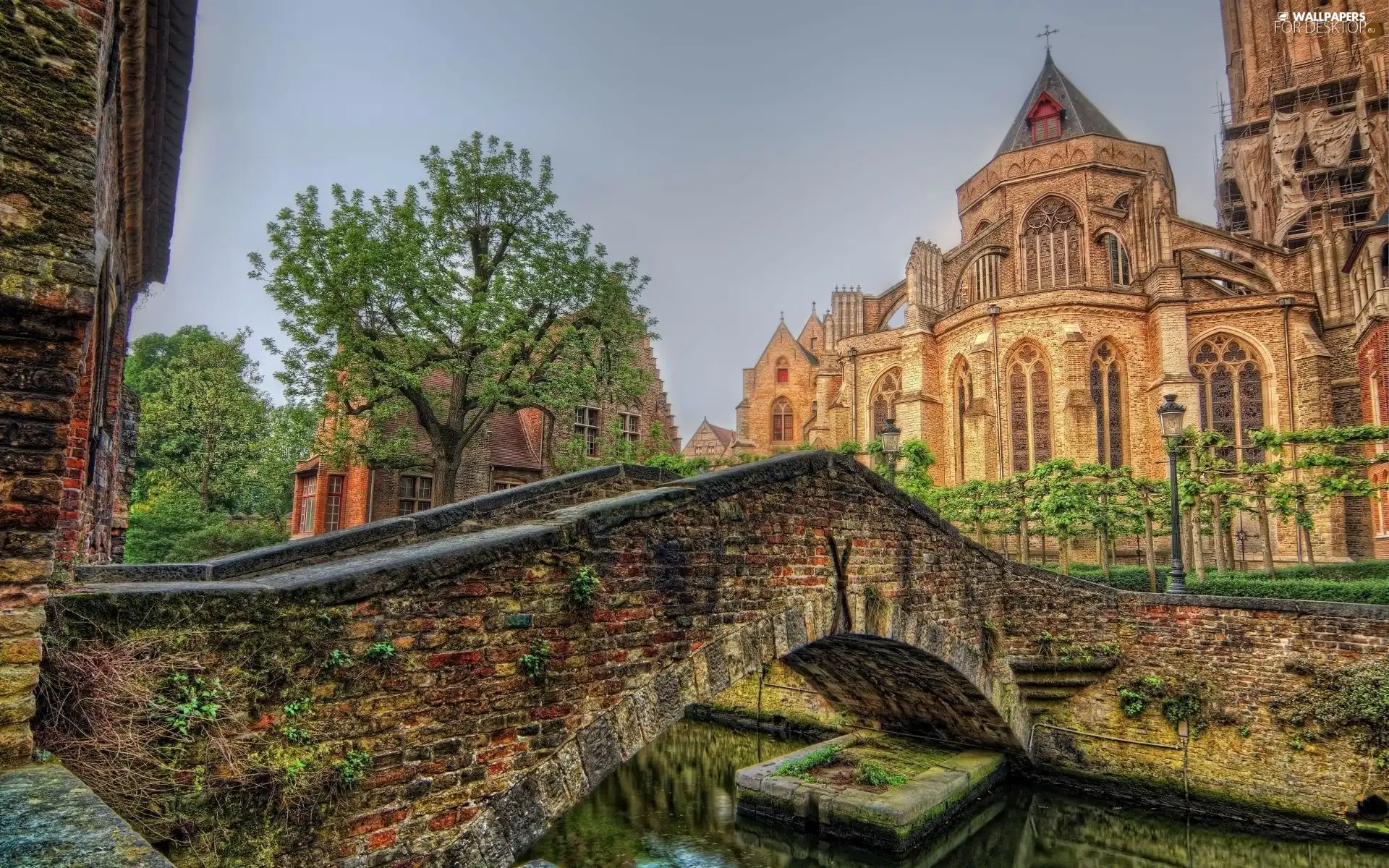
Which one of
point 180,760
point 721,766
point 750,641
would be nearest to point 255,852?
point 180,760

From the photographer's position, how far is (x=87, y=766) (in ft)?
10.1

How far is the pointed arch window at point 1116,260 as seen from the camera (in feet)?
104

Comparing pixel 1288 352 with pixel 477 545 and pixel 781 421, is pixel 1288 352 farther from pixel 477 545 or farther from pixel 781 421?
pixel 477 545

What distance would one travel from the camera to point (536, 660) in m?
4.91

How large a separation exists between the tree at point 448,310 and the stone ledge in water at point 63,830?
14.5 meters

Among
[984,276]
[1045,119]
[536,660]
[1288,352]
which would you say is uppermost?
[1045,119]

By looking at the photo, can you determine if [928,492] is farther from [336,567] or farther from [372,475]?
[336,567]

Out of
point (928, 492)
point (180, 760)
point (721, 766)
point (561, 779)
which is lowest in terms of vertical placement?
point (721, 766)

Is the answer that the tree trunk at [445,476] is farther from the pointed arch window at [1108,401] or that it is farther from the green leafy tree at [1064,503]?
the pointed arch window at [1108,401]

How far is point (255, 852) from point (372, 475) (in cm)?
1997

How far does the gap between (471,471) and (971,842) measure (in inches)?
703

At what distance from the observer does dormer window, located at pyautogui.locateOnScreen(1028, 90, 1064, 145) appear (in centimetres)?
3800

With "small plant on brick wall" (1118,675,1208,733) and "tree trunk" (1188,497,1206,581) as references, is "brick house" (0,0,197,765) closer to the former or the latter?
"small plant on brick wall" (1118,675,1208,733)

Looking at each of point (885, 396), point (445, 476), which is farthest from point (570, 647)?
point (885, 396)
